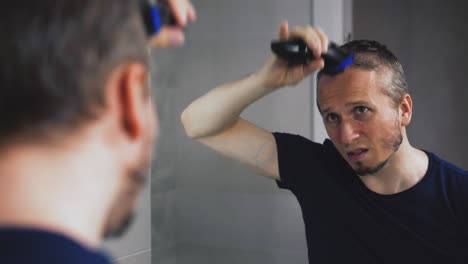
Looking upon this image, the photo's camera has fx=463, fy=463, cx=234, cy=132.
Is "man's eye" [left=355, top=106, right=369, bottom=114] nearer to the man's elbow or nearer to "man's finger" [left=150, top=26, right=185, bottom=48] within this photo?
the man's elbow

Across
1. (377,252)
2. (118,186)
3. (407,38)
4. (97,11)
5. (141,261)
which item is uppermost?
(407,38)

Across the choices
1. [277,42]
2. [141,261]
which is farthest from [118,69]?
[141,261]

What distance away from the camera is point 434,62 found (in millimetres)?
2568

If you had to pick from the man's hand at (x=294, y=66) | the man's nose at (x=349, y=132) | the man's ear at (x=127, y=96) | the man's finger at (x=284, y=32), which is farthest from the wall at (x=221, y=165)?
the man's ear at (x=127, y=96)

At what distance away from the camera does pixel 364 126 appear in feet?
3.58

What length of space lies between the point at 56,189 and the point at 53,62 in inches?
3.7

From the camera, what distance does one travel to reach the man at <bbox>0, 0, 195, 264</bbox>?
322 millimetres

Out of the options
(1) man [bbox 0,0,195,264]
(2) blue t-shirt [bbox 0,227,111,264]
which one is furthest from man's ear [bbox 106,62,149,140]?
(2) blue t-shirt [bbox 0,227,111,264]

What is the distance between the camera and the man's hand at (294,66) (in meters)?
0.83

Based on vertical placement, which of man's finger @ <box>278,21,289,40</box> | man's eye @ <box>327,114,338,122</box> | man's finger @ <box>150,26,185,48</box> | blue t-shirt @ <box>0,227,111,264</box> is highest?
man's finger @ <box>278,21,289,40</box>

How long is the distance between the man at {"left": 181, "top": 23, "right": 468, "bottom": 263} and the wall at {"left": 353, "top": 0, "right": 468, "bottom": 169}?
154cm

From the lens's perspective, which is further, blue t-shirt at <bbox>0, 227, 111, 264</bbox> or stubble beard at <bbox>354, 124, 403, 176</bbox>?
stubble beard at <bbox>354, 124, 403, 176</bbox>

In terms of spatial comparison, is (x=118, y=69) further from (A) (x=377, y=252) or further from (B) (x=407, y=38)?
(B) (x=407, y=38)

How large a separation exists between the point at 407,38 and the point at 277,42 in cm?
204
